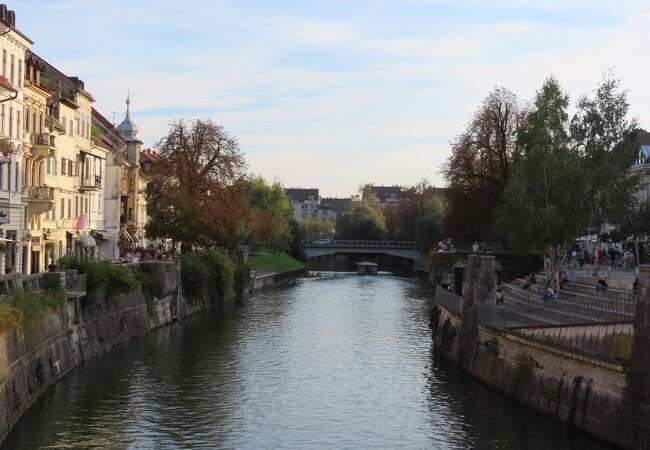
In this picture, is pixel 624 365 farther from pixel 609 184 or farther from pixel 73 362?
pixel 73 362

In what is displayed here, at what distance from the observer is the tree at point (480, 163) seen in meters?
77.4

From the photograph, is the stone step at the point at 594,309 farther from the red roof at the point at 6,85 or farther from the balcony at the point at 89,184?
the balcony at the point at 89,184

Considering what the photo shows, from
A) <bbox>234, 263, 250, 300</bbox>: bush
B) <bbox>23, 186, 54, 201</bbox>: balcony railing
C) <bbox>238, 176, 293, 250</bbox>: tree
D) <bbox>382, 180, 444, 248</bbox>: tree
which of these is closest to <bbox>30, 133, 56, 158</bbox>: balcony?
<bbox>23, 186, 54, 201</bbox>: balcony railing

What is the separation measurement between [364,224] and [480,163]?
10031 centimetres

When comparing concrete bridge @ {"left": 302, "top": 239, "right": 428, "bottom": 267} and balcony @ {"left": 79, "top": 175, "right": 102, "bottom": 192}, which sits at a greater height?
balcony @ {"left": 79, "top": 175, "right": 102, "bottom": 192}

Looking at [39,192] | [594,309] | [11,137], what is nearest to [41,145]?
[39,192]

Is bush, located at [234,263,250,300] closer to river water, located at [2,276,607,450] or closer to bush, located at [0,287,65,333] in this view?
river water, located at [2,276,607,450]

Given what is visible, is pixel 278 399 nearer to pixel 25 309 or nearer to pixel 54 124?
pixel 25 309

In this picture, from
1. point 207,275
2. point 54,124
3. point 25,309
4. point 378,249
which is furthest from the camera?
point 378,249

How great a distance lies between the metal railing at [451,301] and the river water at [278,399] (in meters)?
2.29

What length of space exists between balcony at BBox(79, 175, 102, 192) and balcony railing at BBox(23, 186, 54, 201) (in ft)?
36.8

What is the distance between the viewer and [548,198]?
42844mm

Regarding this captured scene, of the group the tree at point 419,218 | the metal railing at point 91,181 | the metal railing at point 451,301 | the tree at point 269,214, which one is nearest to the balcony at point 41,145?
the metal railing at point 91,181

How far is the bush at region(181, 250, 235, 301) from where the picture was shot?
211ft
